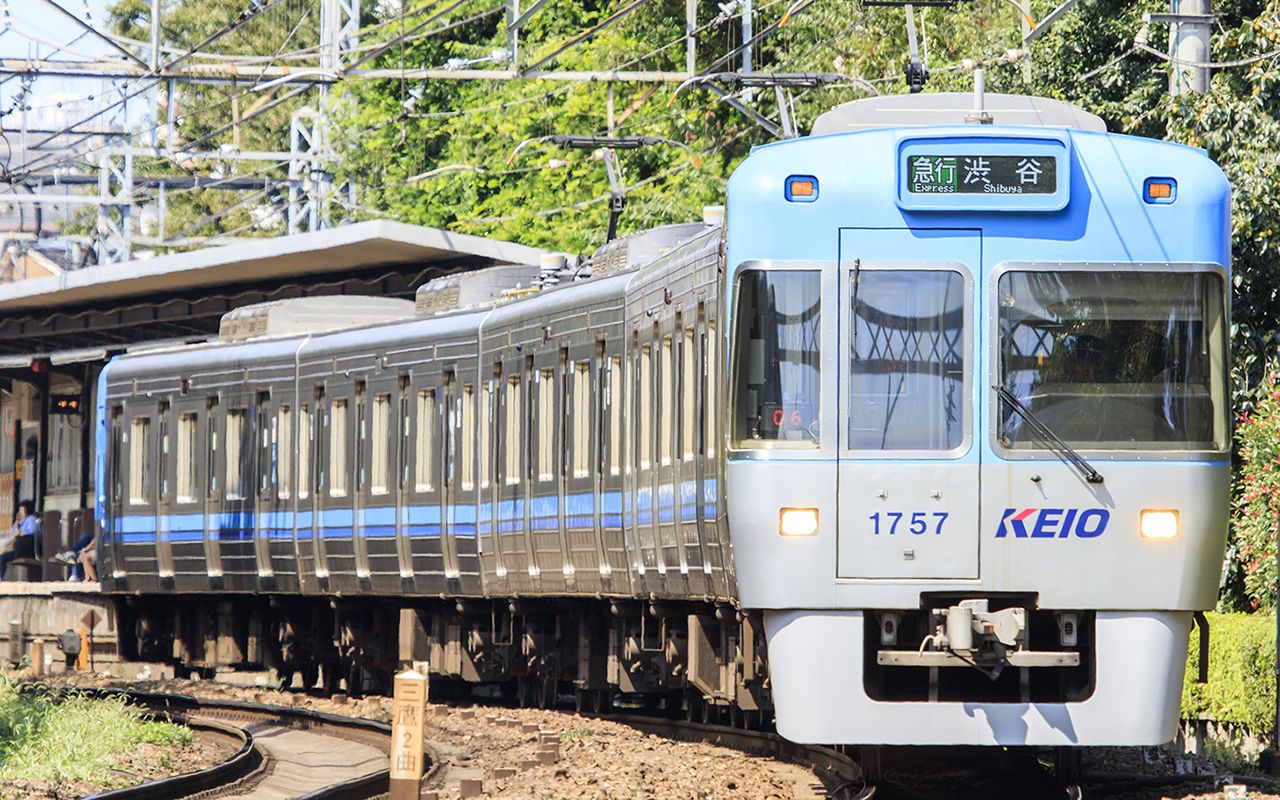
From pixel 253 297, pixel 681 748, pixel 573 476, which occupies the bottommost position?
pixel 681 748

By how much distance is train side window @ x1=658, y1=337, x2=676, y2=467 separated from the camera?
1415 centimetres

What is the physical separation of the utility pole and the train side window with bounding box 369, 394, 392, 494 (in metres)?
7.30

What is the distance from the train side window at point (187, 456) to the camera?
22969 mm

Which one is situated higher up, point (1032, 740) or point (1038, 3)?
point (1038, 3)

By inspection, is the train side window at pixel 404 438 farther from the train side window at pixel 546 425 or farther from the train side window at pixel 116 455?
the train side window at pixel 116 455

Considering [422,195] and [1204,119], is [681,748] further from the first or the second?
[422,195]

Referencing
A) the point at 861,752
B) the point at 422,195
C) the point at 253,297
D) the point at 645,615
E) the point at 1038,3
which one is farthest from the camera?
the point at 422,195

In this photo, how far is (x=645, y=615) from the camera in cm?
1588

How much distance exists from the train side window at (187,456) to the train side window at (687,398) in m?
10.3

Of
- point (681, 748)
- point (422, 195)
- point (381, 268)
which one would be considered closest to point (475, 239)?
point (381, 268)

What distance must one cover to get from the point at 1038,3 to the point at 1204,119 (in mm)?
6455

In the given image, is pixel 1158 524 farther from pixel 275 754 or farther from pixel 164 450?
pixel 164 450

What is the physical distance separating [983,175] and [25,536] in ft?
79.8

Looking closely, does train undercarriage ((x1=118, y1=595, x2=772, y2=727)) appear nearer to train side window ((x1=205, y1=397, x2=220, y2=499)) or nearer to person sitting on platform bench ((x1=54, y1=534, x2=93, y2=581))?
train side window ((x1=205, y1=397, x2=220, y2=499))
